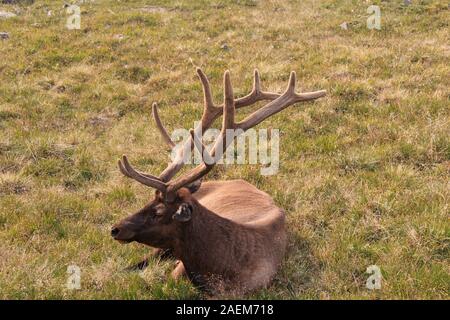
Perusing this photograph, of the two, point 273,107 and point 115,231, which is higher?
point 273,107

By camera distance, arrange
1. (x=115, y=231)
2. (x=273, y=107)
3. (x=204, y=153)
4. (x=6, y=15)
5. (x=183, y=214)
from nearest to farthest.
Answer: (x=183, y=214), (x=115, y=231), (x=204, y=153), (x=273, y=107), (x=6, y=15)

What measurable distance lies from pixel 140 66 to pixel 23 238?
727cm

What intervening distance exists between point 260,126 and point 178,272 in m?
4.36

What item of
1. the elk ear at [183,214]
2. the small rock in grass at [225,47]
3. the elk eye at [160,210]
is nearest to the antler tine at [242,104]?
the elk eye at [160,210]

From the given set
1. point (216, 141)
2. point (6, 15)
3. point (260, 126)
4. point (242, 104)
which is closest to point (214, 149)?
point (216, 141)

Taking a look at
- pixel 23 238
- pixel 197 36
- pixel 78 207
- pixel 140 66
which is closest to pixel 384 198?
pixel 78 207

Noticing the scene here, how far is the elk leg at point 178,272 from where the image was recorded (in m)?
5.32

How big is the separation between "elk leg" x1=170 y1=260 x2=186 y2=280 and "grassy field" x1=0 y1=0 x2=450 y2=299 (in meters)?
0.12

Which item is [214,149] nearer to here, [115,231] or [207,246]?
[207,246]

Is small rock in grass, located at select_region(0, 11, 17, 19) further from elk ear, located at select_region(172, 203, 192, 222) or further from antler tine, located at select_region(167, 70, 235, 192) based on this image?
elk ear, located at select_region(172, 203, 192, 222)

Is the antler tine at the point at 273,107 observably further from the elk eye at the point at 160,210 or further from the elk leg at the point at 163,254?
the elk leg at the point at 163,254

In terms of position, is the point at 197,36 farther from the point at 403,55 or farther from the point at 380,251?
the point at 380,251

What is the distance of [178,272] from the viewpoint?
17.7ft

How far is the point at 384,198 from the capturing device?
670cm
